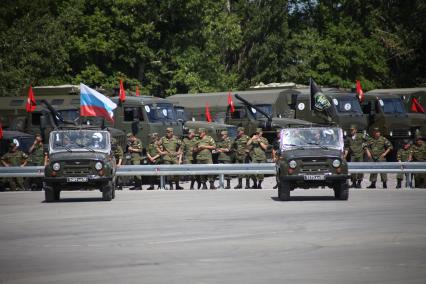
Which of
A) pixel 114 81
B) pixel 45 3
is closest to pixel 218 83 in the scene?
pixel 114 81

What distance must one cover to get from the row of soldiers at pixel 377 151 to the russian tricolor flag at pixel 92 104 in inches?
275

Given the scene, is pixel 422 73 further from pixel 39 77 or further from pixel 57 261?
pixel 57 261

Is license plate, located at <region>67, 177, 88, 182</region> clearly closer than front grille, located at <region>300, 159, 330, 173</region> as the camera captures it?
No

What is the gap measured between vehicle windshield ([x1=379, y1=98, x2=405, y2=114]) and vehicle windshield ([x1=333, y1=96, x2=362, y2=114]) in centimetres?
148

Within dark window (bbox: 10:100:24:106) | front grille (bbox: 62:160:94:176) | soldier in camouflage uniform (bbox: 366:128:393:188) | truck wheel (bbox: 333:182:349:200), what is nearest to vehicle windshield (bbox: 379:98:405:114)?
soldier in camouflage uniform (bbox: 366:128:393:188)

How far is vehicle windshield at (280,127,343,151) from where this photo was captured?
2770cm

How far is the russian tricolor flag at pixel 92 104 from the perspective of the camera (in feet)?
113

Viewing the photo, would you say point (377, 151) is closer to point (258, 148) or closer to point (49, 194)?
point (258, 148)

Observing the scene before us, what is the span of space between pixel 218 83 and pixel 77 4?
8505 mm

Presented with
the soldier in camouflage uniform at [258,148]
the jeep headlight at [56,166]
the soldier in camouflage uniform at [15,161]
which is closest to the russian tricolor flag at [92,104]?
the soldier in camouflage uniform at [15,161]

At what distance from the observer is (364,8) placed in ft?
248

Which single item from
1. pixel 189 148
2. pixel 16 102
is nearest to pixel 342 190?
pixel 189 148

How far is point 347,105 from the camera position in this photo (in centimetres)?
4281

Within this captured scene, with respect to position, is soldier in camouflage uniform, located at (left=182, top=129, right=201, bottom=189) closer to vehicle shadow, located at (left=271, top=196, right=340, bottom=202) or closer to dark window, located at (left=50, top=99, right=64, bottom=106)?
vehicle shadow, located at (left=271, top=196, right=340, bottom=202)
